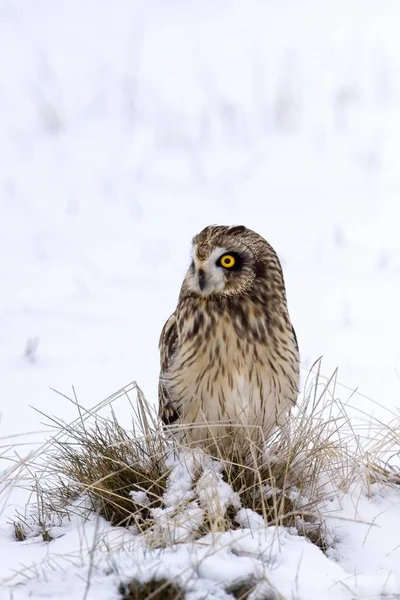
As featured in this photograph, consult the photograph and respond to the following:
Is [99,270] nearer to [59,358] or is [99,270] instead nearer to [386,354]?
[59,358]

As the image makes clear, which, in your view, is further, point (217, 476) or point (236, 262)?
point (236, 262)

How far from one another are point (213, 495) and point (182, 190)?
18.2 ft

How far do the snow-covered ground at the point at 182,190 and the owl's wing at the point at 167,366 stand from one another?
697mm

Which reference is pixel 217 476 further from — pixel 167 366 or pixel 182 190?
pixel 182 190

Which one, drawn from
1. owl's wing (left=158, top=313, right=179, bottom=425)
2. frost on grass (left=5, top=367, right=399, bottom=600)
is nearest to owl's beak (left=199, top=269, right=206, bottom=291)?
owl's wing (left=158, top=313, right=179, bottom=425)

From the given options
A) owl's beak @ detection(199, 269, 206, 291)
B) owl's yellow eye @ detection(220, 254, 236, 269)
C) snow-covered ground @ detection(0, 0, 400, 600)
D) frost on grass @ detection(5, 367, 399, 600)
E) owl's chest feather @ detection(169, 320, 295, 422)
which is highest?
snow-covered ground @ detection(0, 0, 400, 600)

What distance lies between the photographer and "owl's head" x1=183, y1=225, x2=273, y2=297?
3.83 m

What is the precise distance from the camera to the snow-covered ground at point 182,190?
5.27m

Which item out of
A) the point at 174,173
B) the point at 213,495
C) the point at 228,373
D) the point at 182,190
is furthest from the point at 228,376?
the point at 174,173

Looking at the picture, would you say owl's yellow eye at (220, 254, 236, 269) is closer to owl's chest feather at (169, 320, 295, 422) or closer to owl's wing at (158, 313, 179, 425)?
owl's chest feather at (169, 320, 295, 422)

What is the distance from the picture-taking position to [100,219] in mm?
8164

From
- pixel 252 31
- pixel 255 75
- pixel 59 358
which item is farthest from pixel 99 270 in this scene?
Result: pixel 252 31

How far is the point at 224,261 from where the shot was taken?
3863mm

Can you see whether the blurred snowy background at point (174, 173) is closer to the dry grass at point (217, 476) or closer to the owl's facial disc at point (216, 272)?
the dry grass at point (217, 476)
